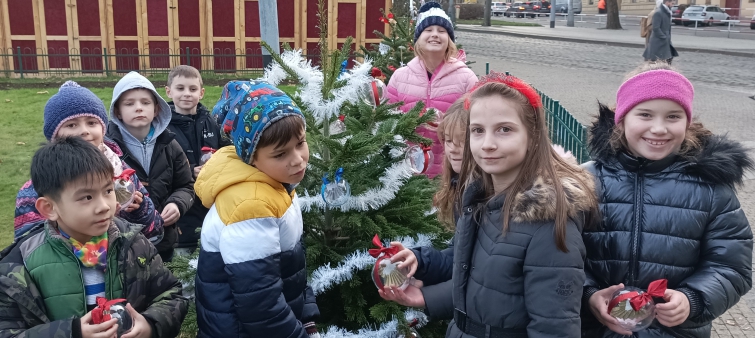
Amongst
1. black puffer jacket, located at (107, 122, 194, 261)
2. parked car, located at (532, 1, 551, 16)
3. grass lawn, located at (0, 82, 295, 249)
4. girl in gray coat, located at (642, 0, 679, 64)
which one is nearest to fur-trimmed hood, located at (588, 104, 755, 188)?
black puffer jacket, located at (107, 122, 194, 261)

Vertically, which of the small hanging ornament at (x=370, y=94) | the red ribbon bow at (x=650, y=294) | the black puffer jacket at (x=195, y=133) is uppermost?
the small hanging ornament at (x=370, y=94)

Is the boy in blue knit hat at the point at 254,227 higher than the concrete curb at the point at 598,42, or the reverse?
the concrete curb at the point at 598,42

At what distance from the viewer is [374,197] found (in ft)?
10.6

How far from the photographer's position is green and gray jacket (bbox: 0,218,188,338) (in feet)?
7.36

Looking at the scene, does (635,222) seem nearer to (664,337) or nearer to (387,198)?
(664,337)

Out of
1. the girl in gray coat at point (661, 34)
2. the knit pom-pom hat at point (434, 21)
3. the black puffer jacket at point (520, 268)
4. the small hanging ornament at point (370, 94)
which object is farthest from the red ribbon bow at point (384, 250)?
the girl in gray coat at point (661, 34)

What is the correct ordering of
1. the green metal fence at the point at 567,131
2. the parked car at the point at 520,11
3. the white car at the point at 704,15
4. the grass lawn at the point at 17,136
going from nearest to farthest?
the green metal fence at the point at 567,131
the grass lawn at the point at 17,136
the white car at the point at 704,15
the parked car at the point at 520,11

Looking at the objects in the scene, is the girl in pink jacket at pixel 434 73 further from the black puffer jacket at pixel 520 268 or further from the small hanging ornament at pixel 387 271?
the black puffer jacket at pixel 520 268

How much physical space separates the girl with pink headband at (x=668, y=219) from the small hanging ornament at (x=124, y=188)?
213cm

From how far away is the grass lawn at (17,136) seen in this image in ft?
22.9

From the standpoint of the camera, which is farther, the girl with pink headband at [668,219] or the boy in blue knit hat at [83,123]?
the boy in blue knit hat at [83,123]

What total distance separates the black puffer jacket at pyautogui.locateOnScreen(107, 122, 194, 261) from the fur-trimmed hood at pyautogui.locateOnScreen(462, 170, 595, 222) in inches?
93.9

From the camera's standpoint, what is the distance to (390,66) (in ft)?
27.8

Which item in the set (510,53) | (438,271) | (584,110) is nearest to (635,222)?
(438,271)
